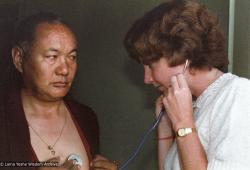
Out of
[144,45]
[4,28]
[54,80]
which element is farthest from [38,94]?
[144,45]

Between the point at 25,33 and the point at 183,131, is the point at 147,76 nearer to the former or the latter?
the point at 183,131

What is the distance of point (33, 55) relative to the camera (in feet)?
2.97

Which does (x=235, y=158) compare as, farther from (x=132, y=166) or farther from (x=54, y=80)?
(x=54, y=80)

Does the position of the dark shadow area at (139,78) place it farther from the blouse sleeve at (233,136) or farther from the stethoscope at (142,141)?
the blouse sleeve at (233,136)

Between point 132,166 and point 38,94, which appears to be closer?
point 38,94

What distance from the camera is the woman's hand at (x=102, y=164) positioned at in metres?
0.98

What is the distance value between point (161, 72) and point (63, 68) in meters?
0.24

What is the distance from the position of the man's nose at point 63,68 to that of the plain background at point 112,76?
0.04m

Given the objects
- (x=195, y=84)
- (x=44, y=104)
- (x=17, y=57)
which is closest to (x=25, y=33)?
(x=17, y=57)

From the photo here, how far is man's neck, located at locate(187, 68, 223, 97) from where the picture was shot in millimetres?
921

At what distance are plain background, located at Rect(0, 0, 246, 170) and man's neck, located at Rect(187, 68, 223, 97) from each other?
0.56 feet

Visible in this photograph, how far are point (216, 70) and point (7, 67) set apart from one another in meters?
0.50

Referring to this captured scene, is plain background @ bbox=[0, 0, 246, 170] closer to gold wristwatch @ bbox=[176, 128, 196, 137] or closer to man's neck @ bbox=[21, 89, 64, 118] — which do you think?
man's neck @ bbox=[21, 89, 64, 118]

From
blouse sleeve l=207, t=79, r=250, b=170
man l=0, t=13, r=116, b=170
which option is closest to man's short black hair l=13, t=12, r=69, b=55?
man l=0, t=13, r=116, b=170
